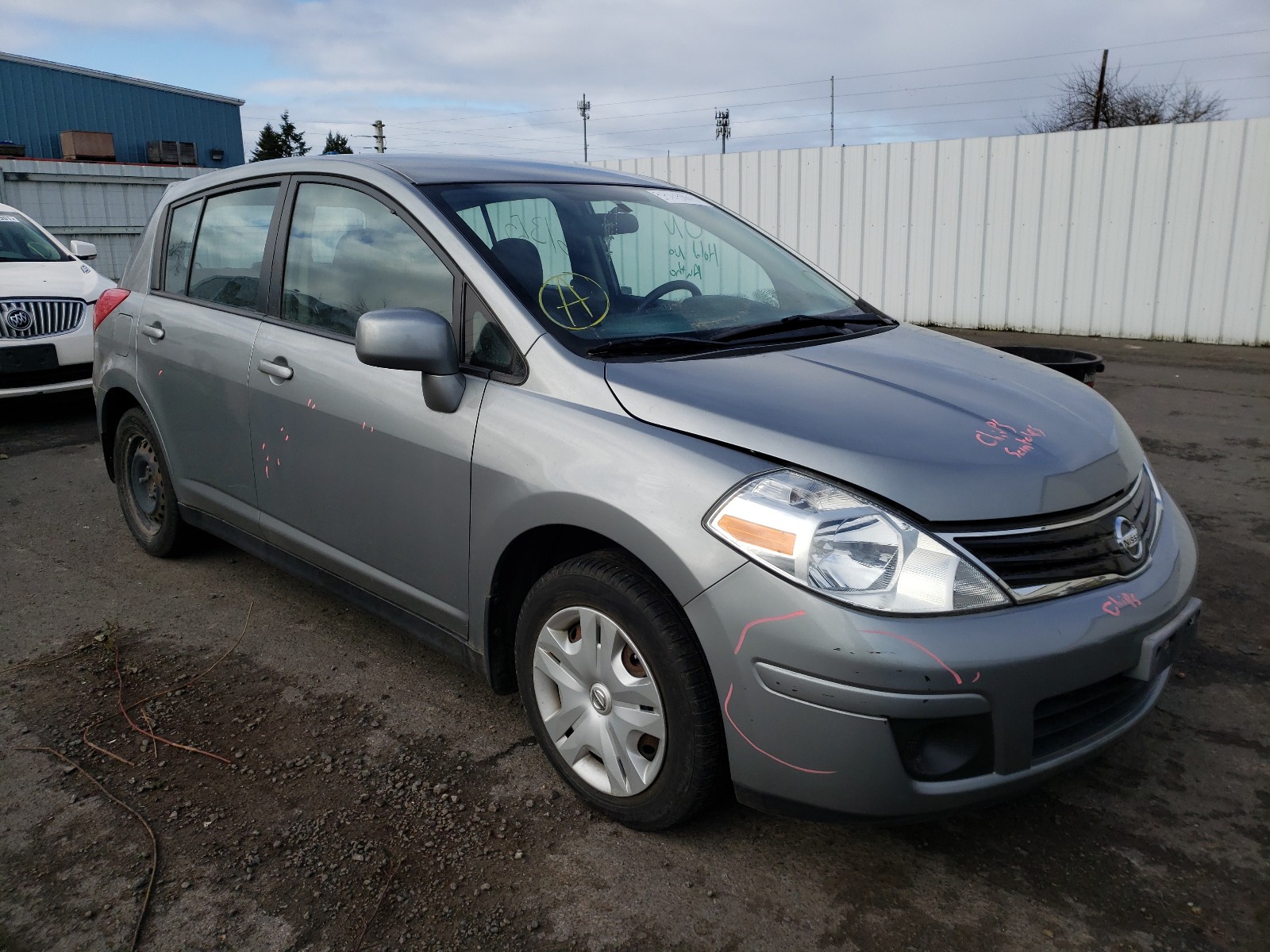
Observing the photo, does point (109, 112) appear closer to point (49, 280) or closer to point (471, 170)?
point (49, 280)

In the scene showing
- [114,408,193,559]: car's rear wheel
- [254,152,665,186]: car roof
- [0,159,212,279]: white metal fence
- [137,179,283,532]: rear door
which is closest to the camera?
[254,152,665,186]: car roof

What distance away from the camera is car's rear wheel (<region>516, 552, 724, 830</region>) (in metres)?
2.11

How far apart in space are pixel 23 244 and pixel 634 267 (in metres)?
7.23

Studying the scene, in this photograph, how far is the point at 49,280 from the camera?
753cm

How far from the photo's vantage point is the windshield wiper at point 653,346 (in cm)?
250

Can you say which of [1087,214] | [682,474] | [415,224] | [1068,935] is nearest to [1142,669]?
[1068,935]

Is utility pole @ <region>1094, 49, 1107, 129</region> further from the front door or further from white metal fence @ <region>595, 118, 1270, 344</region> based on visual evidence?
the front door

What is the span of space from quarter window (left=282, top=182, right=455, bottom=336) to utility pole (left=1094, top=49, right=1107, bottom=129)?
37.4m

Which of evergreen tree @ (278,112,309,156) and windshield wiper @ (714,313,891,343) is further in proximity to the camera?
evergreen tree @ (278,112,309,156)

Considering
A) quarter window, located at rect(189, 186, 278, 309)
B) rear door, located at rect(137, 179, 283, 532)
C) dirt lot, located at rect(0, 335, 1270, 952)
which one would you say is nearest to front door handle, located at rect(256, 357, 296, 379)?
rear door, located at rect(137, 179, 283, 532)

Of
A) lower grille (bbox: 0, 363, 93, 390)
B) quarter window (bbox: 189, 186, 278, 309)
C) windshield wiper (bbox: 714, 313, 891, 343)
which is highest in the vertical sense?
quarter window (bbox: 189, 186, 278, 309)

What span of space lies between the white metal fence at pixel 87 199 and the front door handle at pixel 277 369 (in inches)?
610

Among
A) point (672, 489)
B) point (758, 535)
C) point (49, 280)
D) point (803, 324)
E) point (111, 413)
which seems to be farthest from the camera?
point (49, 280)

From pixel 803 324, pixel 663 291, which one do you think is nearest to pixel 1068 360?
pixel 803 324
